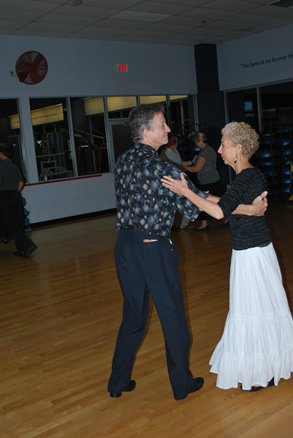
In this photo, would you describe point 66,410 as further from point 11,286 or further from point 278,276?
point 11,286

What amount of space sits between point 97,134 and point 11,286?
6767 mm

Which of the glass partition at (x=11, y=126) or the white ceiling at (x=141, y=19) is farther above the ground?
the white ceiling at (x=141, y=19)

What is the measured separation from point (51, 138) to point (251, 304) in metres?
8.92

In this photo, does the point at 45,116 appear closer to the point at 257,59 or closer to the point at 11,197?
the point at 11,197

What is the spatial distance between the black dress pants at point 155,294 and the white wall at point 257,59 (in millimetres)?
10083

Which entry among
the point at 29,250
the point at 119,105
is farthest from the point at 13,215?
the point at 119,105

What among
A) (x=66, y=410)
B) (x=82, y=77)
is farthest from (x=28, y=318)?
(x=82, y=77)

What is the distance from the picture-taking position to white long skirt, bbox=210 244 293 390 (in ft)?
8.22

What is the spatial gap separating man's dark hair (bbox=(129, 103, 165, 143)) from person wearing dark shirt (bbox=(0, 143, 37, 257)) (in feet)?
16.1

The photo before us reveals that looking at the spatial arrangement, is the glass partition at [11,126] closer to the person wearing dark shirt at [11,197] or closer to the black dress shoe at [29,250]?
the person wearing dark shirt at [11,197]

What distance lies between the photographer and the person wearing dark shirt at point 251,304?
8.22 feet

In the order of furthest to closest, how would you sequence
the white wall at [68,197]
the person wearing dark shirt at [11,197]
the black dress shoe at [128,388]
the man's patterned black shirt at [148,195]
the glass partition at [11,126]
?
the white wall at [68,197] → the glass partition at [11,126] → the person wearing dark shirt at [11,197] → the black dress shoe at [128,388] → the man's patterned black shirt at [148,195]

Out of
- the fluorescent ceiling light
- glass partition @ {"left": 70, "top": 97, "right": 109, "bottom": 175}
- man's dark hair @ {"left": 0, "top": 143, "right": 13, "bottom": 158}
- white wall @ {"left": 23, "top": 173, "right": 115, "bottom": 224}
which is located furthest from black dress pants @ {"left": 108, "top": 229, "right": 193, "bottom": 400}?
glass partition @ {"left": 70, "top": 97, "right": 109, "bottom": 175}

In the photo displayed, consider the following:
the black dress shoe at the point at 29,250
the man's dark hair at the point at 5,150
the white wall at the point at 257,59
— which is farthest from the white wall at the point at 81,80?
the black dress shoe at the point at 29,250
